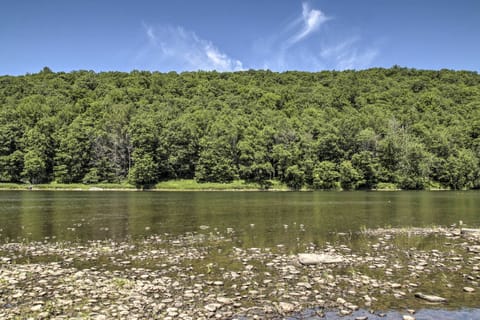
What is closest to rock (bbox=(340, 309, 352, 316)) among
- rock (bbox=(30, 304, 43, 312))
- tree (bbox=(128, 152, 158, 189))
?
rock (bbox=(30, 304, 43, 312))

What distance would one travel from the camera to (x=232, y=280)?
42.3 ft

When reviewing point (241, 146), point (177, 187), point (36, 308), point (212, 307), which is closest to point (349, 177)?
point (241, 146)

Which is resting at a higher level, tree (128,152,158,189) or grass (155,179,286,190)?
tree (128,152,158,189)

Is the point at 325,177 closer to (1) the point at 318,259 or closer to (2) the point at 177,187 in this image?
(2) the point at 177,187

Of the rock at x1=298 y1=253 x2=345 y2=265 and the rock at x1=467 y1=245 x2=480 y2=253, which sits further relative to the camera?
the rock at x1=467 y1=245 x2=480 y2=253

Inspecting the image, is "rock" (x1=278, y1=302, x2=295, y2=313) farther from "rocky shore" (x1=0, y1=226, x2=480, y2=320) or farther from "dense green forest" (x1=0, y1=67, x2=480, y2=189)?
"dense green forest" (x1=0, y1=67, x2=480, y2=189)

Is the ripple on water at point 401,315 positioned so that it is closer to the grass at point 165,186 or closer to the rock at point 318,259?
the rock at point 318,259

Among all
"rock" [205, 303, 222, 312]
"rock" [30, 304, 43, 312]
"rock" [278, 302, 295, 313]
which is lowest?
"rock" [278, 302, 295, 313]

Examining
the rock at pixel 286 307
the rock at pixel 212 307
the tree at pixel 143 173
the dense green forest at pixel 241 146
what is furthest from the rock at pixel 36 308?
the tree at pixel 143 173

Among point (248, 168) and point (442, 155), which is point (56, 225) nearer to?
point (248, 168)

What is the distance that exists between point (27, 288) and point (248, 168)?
365 ft

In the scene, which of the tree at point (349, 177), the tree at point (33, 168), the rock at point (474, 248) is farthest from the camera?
the tree at point (33, 168)

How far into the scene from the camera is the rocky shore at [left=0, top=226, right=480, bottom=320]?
9.92 meters

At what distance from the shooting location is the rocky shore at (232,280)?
9.92 m
